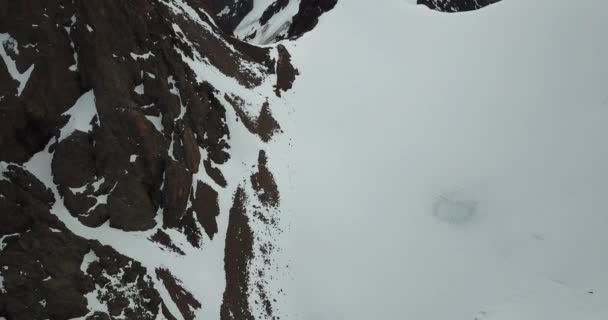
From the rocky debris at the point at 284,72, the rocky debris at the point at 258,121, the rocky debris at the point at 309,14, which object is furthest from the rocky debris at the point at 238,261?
the rocky debris at the point at 309,14

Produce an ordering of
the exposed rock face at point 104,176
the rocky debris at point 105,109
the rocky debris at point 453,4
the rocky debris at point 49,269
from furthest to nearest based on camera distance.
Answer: the rocky debris at point 453,4
the rocky debris at point 105,109
the exposed rock face at point 104,176
the rocky debris at point 49,269

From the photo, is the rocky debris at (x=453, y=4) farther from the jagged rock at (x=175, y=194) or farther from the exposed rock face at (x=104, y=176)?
the jagged rock at (x=175, y=194)

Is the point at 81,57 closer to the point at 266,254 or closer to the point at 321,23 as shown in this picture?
the point at 266,254

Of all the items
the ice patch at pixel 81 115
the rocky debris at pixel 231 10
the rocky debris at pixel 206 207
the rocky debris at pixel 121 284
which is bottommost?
the rocky debris at pixel 231 10

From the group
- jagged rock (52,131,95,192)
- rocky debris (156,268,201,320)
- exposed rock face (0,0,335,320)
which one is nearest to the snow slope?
exposed rock face (0,0,335,320)

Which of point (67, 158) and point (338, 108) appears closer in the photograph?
point (67, 158)

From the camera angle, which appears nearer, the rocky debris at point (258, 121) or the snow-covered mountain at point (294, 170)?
the snow-covered mountain at point (294, 170)

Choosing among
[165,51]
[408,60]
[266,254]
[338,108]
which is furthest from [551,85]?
[165,51]

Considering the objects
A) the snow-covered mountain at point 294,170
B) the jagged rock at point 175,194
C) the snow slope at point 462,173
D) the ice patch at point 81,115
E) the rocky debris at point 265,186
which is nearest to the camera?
the snow-covered mountain at point 294,170
